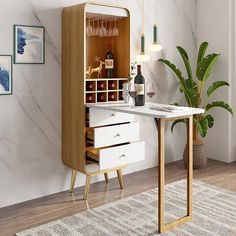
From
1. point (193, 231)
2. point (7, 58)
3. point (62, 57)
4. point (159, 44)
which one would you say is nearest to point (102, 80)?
point (62, 57)

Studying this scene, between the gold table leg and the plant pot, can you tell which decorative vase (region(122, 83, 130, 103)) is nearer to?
the gold table leg

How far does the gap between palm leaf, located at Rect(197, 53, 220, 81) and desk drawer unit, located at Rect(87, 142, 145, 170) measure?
4.39ft

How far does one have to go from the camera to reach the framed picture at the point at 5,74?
3139 millimetres

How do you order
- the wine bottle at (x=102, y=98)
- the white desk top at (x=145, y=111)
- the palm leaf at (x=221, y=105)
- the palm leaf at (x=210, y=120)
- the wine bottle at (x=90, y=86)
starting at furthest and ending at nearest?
1. the palm leaf at (x=210, y=120)
2. the palm leaf at (x=221, y=105)
3. the wine bottle at (x=102, y=98)
4. the wine bottle at (x=90, y=86)
5. the white desk top at (x=145, y=111)

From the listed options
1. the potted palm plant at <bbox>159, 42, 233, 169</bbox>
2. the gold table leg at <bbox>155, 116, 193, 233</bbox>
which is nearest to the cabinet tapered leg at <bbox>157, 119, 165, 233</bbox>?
the gold table leg at <bbox>155, 116, 193, 233</bbox>

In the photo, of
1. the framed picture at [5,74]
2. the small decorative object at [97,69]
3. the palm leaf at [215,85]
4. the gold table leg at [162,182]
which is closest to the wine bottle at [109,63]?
the small decorative object at [97,69]

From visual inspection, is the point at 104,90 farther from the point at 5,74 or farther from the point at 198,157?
the point at 198,157

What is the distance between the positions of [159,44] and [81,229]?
2439mm

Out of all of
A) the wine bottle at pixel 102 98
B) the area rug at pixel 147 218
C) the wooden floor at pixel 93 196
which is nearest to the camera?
the area rug at pixel 147 218

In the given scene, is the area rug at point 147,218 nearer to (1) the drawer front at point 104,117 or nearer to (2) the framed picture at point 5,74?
(1) the drawer front at point 104,117

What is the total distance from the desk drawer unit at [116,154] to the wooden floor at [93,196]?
0.35 m

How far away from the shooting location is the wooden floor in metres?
2.98

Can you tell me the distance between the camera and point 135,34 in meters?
4.13

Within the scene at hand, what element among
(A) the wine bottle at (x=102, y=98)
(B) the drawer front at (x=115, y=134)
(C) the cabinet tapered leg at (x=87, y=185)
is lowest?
(C) the cabinet tapered leg at (x=87, y=185)
